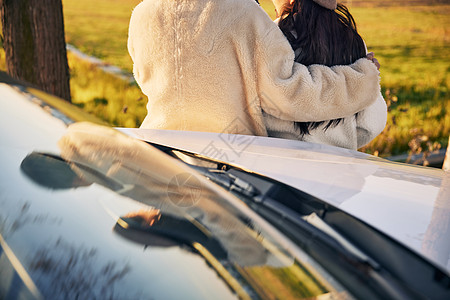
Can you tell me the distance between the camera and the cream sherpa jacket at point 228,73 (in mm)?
1706

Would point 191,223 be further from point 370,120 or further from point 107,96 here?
point 107,96

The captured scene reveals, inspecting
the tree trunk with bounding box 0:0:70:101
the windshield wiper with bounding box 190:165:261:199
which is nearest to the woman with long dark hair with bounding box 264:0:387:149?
the windshield wiper with bounding box 190:165:261:199

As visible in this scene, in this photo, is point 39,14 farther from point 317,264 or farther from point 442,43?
point 442,43

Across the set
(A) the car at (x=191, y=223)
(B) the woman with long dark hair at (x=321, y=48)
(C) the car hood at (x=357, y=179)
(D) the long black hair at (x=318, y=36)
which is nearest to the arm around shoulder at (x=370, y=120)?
(B) the woman with long dark hair at (x=321, y=48)

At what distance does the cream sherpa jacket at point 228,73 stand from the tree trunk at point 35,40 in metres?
1.79

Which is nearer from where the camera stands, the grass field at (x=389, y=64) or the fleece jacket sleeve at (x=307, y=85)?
the fleece jacket sleeve at (x=307, y=85)

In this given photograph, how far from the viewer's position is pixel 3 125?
3.86ft

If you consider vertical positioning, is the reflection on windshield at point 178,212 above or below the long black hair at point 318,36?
below

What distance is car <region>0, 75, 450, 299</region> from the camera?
0.80 metres

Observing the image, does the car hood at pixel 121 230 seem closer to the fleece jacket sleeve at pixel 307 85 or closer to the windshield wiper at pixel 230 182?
the windshield wiper at pixel 230 182

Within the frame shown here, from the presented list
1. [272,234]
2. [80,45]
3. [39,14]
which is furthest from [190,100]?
[80,45]

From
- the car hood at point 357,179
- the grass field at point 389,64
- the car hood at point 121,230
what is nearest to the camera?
the car hood at point 121,230

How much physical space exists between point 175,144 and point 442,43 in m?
11.8

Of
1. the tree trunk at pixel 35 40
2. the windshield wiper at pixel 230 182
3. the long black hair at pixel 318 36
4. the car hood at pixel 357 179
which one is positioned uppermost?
the long black hair at pixel 318 36
